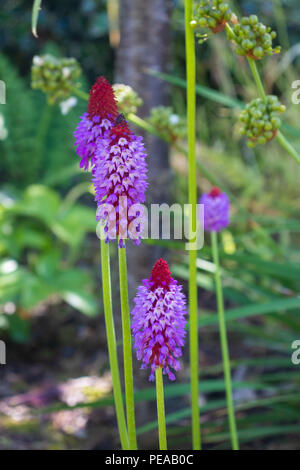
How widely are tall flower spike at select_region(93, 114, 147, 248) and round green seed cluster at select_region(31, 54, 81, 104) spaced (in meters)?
0.40

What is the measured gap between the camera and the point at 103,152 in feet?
1.74

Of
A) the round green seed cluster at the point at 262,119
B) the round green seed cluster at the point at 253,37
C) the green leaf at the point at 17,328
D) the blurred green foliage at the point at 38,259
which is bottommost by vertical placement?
the round green seed cluster at the point at 262,119

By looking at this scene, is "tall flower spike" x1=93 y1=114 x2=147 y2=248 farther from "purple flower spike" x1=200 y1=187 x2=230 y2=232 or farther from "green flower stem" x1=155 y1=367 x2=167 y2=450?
"purple flower spike" x1=200 y1=187 x2=230 y2=232

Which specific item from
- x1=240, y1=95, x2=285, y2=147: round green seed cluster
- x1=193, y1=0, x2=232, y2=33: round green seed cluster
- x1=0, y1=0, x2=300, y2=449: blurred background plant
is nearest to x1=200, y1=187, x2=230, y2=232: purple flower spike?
x1=0, y1=0, x2=300, y2=449: blurred background plant

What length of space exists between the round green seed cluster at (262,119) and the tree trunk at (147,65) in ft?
2.21

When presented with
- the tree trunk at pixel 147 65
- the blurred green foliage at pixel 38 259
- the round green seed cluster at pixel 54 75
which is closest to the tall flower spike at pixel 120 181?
the round green seed cluster at pixel 54 75

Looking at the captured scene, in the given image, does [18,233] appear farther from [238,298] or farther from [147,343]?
[147,343]

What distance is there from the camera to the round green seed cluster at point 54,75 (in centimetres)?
90

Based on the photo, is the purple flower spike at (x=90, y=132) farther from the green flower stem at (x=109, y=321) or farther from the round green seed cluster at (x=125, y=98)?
the round green seed cluster at (x=125, y=98)

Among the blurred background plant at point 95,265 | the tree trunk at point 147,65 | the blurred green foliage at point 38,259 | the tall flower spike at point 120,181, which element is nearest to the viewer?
the tall flower spike at point 120,181

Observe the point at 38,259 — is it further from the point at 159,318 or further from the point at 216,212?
the point at 159,318

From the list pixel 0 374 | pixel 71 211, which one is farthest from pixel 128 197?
pixel 71 211

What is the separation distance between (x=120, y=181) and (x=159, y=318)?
153 millimetres

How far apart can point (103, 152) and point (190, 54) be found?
0.19 meters
